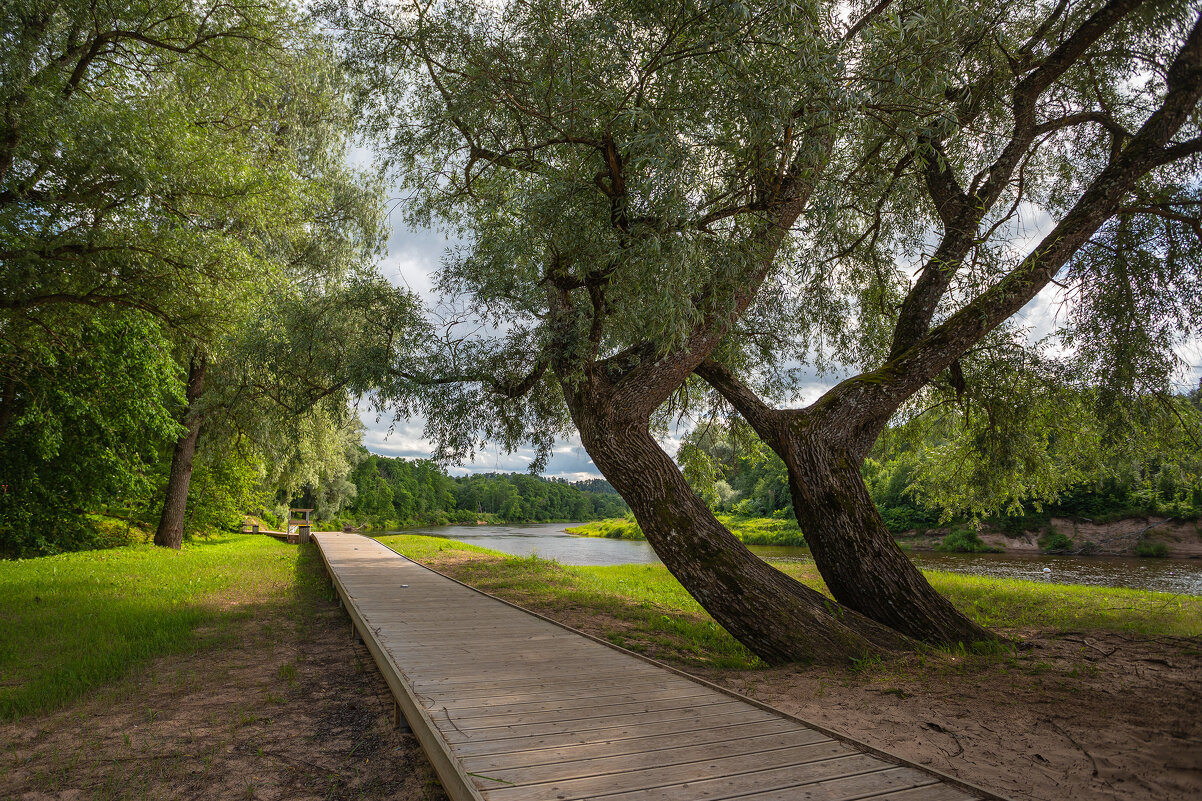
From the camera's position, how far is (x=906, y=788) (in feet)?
8.46

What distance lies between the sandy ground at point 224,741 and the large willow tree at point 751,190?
3162 mm

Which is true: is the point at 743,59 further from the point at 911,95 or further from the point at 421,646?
the point at 421,646

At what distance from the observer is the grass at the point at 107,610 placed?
528 cm

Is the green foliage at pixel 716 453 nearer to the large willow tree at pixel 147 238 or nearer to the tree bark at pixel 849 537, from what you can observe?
the tree bark at pixel 849 537

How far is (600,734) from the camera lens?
3.20 meters

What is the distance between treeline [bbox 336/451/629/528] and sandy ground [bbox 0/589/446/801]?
48.4m

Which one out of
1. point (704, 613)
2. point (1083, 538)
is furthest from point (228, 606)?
point (1083, 538)

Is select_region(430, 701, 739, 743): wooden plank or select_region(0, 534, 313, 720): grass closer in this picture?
select_region(430, 701, 739, 743): wooden plank

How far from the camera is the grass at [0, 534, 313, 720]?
5.28m

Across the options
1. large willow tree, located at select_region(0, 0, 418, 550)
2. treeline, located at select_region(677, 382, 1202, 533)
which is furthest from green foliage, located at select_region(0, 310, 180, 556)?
treeline, located at select_region(677, 382, 1202, 533)

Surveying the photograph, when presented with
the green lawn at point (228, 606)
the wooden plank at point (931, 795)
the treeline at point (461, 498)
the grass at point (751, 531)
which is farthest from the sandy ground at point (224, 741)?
the treeline at point (461, 498)

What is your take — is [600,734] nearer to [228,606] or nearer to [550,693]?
[550,693]

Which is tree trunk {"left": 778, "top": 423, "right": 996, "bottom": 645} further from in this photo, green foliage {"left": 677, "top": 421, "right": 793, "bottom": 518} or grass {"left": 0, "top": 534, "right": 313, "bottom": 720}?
grass {"left": 0, "top": 534, "right": 313, "bottom": 720}

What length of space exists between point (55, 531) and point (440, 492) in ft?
210
